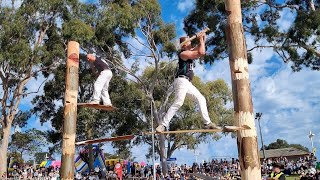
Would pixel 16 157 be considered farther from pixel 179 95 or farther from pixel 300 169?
pixel 179 95

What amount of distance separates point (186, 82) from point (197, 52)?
45 cm

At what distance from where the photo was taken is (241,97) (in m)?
5.04

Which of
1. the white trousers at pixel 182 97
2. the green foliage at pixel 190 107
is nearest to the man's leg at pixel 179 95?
the white trousers at pixel 182 97

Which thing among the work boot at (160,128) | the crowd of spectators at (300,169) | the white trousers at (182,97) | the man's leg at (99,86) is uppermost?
the man's leg at (99,86)

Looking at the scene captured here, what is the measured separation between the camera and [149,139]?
3516cm

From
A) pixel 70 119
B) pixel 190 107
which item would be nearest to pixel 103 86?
pixel 70 119

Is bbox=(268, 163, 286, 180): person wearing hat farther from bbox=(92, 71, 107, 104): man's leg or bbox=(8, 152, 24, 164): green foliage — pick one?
bbox=(8, 152, 24, 164): green foliage

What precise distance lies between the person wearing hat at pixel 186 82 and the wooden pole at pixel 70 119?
1296 millimetres

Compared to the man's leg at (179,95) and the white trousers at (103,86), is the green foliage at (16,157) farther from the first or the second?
the man's leg at (179,95)

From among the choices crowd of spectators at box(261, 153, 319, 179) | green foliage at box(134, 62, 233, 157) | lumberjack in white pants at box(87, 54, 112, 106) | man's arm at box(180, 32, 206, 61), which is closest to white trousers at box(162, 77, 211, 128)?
man's arm at box(180, 32, 206, 61)

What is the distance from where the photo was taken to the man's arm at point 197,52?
5.60m

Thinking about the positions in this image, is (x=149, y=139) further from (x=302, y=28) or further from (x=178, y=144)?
(x=302, y=28)

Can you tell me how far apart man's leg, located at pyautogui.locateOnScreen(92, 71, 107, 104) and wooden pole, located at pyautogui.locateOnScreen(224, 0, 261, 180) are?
7.53 ft

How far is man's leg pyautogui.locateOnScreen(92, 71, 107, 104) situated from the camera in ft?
21.2
